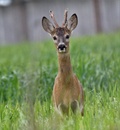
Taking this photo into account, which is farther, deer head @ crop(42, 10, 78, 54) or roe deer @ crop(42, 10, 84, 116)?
deer head @ crop(42, 10, 78, 54)

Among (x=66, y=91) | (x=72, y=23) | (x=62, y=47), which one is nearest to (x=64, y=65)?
(x=62, y=47)

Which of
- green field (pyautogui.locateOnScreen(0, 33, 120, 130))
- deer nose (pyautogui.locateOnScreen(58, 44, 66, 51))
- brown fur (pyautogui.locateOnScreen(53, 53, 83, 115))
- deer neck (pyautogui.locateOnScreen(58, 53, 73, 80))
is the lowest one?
green field (pyautogui.locateOnScreen(0, 33, 120, 130))

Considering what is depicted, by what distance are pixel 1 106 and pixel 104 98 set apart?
1127mm

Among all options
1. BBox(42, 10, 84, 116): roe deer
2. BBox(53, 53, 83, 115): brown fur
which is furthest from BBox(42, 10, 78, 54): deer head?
BBox(53, 53, 83, 115): brown fur

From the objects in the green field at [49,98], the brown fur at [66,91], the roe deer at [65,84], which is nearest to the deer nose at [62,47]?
the roe deer at [65,84]

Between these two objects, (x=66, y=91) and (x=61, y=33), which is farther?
(x=61, y=33)

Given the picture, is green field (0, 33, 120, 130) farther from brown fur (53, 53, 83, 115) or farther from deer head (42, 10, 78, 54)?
deer head (42, 10, 78, 54)

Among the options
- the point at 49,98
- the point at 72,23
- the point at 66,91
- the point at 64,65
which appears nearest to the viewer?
the point at 66,91

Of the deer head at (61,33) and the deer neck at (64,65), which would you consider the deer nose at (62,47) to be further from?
the deer neck at (64,65)

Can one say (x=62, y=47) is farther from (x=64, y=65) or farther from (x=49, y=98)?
(x=49, y=98)

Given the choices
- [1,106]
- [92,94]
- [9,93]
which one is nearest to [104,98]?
[92,94]

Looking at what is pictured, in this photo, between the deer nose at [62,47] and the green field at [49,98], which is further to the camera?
the deer nose at [62,47]

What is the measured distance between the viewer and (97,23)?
→ 35.9 m

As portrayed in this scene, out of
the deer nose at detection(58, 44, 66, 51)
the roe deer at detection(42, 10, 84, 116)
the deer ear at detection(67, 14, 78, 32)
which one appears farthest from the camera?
the deer ear at detection(67, 14, 78, 32)
